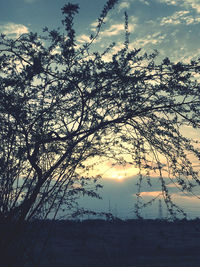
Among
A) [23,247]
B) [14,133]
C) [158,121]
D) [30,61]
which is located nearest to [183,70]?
[158,121]

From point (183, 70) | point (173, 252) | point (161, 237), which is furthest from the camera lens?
point (161, 237)

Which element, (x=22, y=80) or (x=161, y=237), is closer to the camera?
(x=22, y=80)

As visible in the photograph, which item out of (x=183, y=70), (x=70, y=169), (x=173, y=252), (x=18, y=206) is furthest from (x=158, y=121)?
(x=173, y=252)

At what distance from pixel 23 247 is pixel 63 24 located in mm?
4321

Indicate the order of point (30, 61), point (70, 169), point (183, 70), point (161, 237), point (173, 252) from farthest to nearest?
point (161, 237), point (173, 252), point (70, 169), point (30, 61), point (183, 70)

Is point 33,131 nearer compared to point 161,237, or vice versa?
point 33,131

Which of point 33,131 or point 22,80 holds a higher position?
point 22,80

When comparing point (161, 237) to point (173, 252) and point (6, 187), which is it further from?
point (6, 187)

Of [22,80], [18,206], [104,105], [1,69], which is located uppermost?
[1,69]

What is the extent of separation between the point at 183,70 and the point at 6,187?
3.96 meters

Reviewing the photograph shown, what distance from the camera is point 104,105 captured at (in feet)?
16.5

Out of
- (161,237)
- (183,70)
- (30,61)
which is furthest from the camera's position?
(161,237)

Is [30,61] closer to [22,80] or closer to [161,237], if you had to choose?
[22,80]

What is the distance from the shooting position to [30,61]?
474 centimetres
